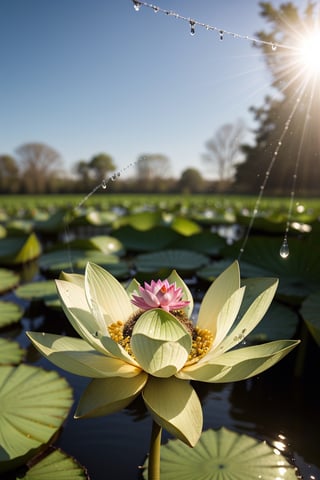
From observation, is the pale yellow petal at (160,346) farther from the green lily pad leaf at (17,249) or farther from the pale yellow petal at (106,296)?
the green lily pad leaf at (17,249)

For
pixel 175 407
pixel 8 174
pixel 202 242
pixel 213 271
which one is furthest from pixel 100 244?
pixel 8 174

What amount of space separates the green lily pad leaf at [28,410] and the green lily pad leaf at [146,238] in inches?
79.7

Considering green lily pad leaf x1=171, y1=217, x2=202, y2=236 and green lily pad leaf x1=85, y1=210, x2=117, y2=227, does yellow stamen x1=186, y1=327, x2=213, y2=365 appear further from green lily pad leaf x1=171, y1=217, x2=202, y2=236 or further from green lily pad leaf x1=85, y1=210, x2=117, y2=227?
green lily pad leaf x1=85, y1=210, x2=117, y2=227

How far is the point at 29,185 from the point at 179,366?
2431cm

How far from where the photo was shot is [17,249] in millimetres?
3080

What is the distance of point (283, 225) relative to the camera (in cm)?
351

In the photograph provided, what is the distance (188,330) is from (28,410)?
0.58m

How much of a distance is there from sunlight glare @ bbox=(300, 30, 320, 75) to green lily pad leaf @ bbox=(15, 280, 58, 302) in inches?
62.9

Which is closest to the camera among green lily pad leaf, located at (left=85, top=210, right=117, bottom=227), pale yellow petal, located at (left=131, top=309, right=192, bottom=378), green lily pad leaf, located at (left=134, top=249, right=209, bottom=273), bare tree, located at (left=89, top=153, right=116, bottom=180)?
pale yellow petal, located at (left=131, top=309, right=192, bottom=378)

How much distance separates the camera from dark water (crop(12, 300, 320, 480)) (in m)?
0.94

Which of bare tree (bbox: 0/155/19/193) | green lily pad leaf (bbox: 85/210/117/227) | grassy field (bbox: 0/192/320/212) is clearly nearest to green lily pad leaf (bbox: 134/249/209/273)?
green lily pad leaf (bbox: 85/210/117/227)

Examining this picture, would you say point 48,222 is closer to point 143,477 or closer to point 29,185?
point 143,477

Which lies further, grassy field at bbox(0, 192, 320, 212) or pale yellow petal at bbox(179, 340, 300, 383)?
grassy field at bbox(0, 192, 320, 212)

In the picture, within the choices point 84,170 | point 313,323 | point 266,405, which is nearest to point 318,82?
point 313,323
